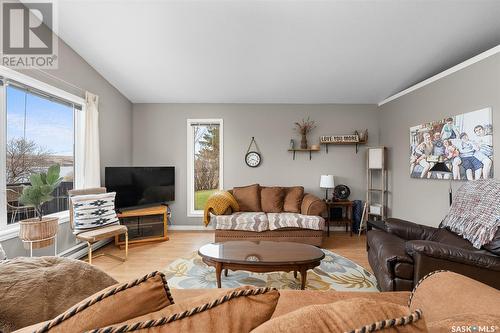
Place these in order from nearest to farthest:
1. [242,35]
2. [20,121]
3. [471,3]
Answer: [471,3]
[20,121]
[242,35]

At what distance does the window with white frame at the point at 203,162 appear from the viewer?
16.0 ft

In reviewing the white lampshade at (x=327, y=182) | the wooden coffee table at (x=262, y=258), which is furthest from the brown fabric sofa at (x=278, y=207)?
the wooden coffee table at (x=262, y=258)

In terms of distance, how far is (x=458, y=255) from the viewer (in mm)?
1802

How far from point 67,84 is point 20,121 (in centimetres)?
84

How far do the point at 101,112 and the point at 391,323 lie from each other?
458 centimetres

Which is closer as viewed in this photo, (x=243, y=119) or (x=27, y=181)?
(x=27, y=181)

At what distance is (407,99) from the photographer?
12.7 ft

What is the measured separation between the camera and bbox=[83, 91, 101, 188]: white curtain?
350cm

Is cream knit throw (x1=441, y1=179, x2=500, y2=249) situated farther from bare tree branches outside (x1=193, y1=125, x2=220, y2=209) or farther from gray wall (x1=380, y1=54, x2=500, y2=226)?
bare tree branches outside (x1=193, y1=125, x2=220, y2=209)

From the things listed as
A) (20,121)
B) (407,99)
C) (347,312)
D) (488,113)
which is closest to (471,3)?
(488,113)

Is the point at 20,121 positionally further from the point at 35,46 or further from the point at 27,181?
the point at 35,46

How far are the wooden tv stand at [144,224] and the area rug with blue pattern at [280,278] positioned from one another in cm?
116

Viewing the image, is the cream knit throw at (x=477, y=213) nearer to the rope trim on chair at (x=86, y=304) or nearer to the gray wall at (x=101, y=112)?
the rope trim on chair at (x=86, y=304)

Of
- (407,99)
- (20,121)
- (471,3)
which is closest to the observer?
(471,3)
